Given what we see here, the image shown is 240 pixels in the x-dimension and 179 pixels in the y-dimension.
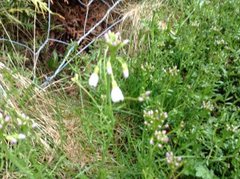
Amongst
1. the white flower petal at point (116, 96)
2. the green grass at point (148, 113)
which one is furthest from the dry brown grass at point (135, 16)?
the white flower petal at point (116, 96)

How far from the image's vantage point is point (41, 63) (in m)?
2.12

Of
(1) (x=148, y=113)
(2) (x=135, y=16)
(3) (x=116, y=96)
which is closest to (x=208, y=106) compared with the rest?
(1) (x=148, y=113)

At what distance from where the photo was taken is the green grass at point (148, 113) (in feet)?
4.85

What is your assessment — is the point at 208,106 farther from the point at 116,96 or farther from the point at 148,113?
the point at 116,96

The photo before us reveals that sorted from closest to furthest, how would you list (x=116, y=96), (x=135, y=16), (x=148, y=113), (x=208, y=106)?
(x=116, y=96)
(x=148, y=113)
(x=208, y=106)
(x=135, y=16)

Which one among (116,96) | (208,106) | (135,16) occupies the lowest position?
(208,106)

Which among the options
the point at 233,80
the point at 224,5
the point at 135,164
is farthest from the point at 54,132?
the point at 224,5

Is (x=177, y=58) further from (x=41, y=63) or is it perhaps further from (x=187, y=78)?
(x=41, y=63)

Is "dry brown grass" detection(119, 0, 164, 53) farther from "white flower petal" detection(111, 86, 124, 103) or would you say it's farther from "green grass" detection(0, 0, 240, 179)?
"white flower petal" detection(111, 86, 124, 103)

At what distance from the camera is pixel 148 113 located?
4.13ft

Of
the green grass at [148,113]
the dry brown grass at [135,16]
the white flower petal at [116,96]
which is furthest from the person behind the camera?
the dry brown grass at [135,16]

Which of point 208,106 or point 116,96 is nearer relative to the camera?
point 116,96

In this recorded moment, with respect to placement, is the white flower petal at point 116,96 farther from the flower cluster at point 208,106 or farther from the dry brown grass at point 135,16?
the dry brown grass at point 135,16

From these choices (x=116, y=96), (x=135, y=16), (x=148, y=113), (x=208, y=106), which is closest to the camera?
(x=116, y=96)
